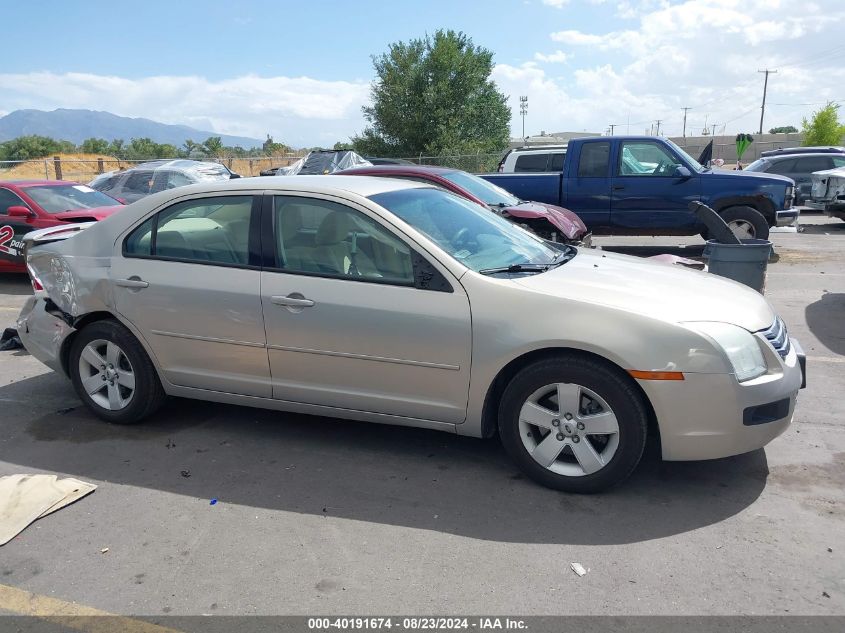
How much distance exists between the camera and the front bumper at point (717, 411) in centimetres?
343

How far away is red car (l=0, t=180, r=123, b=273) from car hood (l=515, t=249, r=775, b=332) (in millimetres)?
Answer: 7837

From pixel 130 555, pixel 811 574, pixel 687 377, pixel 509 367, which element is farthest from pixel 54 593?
pixel 811 574

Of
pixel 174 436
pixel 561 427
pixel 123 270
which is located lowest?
pixel 174 436

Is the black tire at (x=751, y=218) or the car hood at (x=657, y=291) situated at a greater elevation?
the car hood at (x=657, y=291)

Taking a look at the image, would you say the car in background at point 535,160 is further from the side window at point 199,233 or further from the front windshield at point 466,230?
the side window at point 199,233

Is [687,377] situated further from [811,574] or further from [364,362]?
[364,362]

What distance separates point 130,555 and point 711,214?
17.8 ft

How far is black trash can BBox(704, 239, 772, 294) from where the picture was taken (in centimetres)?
630

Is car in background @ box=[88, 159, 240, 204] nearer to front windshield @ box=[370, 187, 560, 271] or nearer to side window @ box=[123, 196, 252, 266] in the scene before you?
side window @ box=[123, 196, 252, 266]

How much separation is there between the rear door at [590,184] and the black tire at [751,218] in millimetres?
1848

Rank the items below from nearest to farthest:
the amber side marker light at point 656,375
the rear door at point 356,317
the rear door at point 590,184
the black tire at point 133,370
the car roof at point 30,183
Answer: the amber side marker light at point 656,375 < the rear door at point 356,317 < the black tire at point 133,370 < the car roof at point 30,183 < the rear door at point 590,184

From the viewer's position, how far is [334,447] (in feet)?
14.6

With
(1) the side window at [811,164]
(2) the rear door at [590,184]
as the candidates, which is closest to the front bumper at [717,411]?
(2) the rear door at [590,184]

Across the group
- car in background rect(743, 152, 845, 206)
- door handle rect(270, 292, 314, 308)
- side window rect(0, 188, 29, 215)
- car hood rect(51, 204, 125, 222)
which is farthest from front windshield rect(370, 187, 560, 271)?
car in background rect(743, 152, 845, 206)
